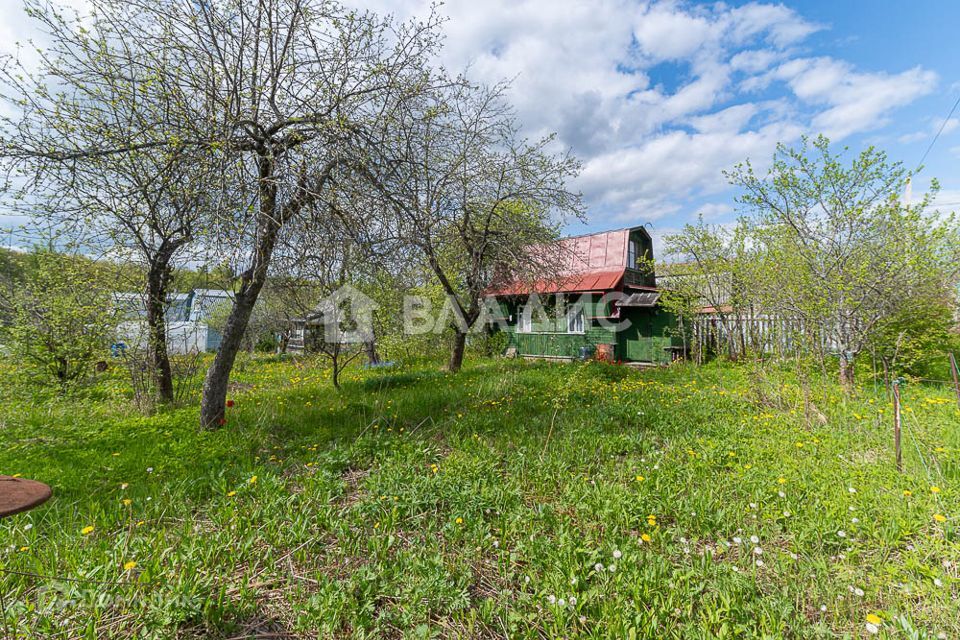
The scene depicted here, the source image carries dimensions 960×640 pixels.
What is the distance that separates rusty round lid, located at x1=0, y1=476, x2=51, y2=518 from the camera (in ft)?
3.74

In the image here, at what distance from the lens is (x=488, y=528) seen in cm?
256

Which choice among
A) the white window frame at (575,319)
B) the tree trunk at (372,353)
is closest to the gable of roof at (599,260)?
the white window frame at (575,319)

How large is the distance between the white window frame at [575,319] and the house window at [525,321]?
4.65ft

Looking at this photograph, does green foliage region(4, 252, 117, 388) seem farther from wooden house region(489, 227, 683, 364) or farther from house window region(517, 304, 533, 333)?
house window region(517, 304, 533, 333)

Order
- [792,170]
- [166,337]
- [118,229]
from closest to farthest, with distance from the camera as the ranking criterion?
[118,229] → [166,337] → [792,170]

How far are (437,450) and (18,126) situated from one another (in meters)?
5.31

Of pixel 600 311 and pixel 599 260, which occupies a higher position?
pixel 599 260

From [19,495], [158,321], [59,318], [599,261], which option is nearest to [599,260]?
[599,261]

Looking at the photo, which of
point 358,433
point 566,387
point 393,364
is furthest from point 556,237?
point 358,433

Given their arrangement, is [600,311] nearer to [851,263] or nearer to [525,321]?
[525,321]

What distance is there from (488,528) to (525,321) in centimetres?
1222

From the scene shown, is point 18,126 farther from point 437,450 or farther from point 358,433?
point 437,450

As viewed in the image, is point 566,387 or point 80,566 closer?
point 80,566

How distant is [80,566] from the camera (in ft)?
6.82
